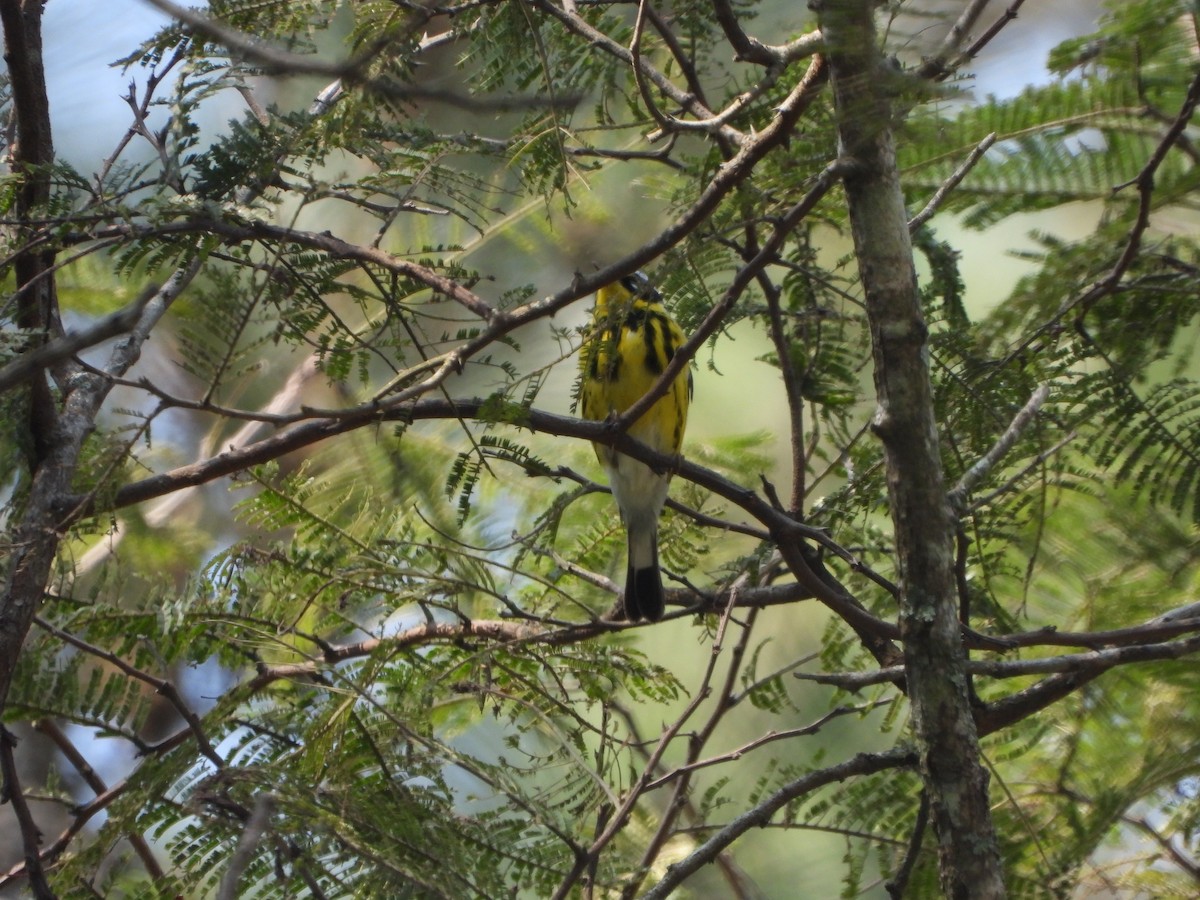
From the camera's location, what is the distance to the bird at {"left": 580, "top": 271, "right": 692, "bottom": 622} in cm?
349

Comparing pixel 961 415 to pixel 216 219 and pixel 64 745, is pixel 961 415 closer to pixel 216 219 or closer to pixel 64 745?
pixel 216 219

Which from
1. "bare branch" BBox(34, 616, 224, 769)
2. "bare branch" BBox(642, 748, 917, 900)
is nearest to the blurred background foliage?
"bare branch" BBox(34, 616, 224, 769)

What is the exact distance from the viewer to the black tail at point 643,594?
10.4 feet

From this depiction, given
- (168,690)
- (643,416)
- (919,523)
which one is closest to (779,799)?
(919,523)

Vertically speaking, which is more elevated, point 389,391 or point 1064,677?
point 389,391

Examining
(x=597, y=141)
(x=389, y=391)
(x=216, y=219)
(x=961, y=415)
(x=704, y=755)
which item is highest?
(x=597, y=141)

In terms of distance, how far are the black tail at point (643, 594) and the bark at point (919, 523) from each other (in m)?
1.25

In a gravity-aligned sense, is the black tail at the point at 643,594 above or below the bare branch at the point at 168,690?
above

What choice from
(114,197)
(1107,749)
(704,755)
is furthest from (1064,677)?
(704,755)

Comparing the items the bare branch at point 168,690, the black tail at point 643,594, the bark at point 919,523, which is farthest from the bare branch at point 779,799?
the black tail at point 643,594

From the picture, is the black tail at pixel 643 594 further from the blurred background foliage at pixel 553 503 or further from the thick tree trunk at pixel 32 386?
the thick tree trunk at pixel 32 386

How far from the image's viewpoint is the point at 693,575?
17.5ft

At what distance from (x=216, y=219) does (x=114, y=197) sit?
0.21 m

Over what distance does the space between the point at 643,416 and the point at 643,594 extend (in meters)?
0.54
